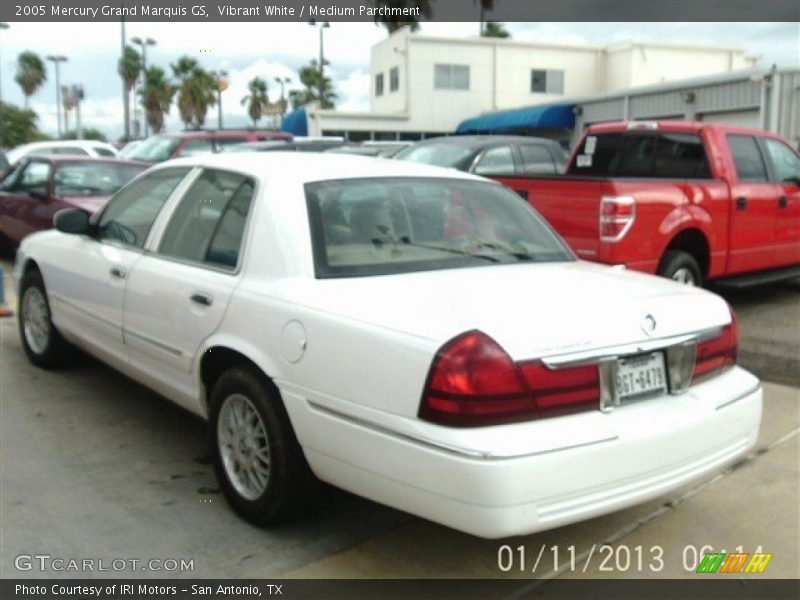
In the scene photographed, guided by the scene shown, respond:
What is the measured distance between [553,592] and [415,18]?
45.3m

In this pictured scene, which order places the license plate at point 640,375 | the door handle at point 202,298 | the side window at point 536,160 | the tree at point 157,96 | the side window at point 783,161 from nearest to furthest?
the license plate at point 640,375 < the door handle at point 202,298 < the side window at point 783,161 < the side window at point 536,160 < the tree at point 157,96

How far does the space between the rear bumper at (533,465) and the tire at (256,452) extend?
0.12m

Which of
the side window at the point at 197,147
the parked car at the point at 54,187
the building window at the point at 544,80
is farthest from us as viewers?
the building window at the point at 544,80

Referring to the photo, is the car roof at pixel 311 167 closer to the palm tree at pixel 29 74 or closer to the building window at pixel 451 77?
the building window at pixel 451 77

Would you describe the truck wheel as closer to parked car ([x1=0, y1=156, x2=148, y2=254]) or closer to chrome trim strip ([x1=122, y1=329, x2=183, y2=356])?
chrome trim strip ([x1=122, y1=329, x2=183, y2=356])

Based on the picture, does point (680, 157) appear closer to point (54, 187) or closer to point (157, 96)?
point (54, 187)

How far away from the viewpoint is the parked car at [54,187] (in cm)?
926

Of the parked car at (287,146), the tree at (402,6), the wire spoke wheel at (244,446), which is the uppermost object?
the tree at (402,6)

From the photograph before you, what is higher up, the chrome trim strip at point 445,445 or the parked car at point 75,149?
the parked car at point 75,149

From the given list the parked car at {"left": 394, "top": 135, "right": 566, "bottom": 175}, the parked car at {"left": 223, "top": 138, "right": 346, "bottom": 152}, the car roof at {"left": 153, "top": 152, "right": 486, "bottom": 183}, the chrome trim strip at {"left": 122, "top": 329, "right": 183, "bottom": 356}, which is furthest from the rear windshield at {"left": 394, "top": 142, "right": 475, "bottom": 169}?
the chrome trim strip at {"left": 122, "top": 329, "right": 183, "bottom": 356}

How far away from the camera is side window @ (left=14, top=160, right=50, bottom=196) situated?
31.4 ft

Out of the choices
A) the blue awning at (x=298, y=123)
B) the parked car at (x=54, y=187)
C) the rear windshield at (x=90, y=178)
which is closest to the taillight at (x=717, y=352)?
the parked car at (x=54, y=187)

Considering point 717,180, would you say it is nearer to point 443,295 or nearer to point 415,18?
point 443,295

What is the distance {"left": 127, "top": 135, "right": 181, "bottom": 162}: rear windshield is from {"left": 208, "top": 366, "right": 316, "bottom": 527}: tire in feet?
37.6
